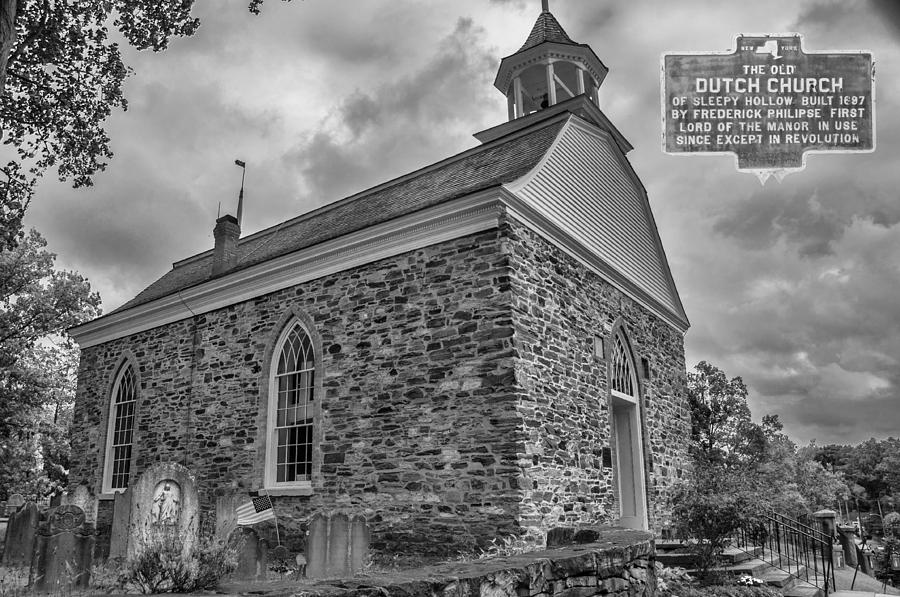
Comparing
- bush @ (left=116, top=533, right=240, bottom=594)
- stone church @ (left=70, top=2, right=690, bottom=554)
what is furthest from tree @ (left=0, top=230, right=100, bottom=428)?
bush @ (left=116, top=533, right=240, bottom=594)

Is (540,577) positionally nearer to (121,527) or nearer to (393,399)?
(121,527)

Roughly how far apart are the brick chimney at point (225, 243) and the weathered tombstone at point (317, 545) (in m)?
10.2

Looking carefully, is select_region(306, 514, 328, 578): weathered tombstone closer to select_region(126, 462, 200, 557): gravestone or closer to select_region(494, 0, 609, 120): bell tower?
select_region(126, 462, 200, 557): gravestone

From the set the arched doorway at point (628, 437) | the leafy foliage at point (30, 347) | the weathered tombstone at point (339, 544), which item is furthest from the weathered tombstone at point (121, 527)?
the leafy foliage at point (30, 347)

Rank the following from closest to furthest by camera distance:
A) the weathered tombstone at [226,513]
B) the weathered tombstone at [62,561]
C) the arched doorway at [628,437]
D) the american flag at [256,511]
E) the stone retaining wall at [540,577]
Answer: the stone retaining wall at [540,577], the weathered tombstone at [62,561], the weathered tombstone at [226,513], the american flag at [256,511], the arched doorway at [628,437]

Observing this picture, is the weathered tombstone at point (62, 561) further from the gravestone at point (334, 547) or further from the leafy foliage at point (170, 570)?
the leafy foliage at point (170, 570)

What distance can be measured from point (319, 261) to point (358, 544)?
630 centimetres

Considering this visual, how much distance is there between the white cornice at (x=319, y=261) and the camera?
11648 mm

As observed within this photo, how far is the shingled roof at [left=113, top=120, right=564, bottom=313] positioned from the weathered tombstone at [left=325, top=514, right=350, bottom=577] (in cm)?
546

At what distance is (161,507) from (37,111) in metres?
6.93

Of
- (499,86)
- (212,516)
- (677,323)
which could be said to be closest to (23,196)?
(212,516)

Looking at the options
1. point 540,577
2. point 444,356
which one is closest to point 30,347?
point 444,356

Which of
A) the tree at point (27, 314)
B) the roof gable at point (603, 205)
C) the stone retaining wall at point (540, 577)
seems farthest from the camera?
the tree at point (27, 314)

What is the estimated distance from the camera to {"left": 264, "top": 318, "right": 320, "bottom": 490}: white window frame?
43.1ft
